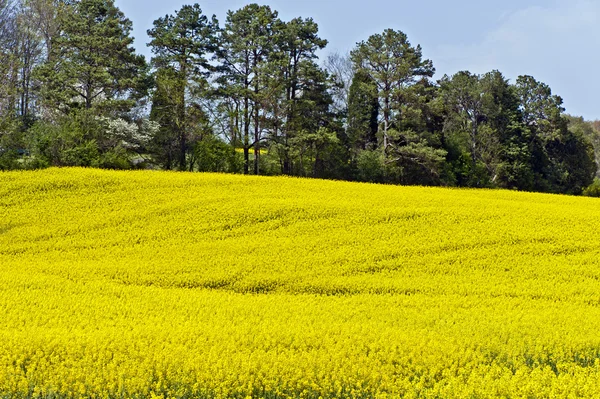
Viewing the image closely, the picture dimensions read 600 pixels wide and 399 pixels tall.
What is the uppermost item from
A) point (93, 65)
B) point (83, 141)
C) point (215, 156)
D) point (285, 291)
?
point (93, 65)

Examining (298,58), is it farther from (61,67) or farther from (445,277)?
(445,277)

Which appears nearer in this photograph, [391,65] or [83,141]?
[83,141]

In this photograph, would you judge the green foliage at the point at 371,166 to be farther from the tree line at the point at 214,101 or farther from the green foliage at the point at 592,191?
the green foliage at the point at 592,191

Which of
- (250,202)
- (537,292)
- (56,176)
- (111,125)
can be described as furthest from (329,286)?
(111,125)

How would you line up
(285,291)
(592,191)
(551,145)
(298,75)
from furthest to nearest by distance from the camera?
1. (551,145)
2. (592,191)
3. (298,75)
4. (285,291)

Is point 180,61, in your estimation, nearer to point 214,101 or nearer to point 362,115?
point 214,101

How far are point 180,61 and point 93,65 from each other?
6.30 metres

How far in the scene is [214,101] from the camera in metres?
36.7

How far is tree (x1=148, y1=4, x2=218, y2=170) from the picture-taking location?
112ft

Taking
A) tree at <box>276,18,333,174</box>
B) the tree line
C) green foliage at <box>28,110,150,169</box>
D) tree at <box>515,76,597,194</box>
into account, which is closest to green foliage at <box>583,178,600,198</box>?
tree at <box>515,76,597,194</box>

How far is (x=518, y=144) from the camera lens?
47.9 metres

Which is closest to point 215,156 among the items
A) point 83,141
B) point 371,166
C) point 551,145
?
point 83,141

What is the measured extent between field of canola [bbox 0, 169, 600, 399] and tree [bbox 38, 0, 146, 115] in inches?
334

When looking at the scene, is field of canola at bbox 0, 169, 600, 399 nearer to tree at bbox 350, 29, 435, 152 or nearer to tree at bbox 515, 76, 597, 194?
tree at bbox 350, 29, 435, 152
